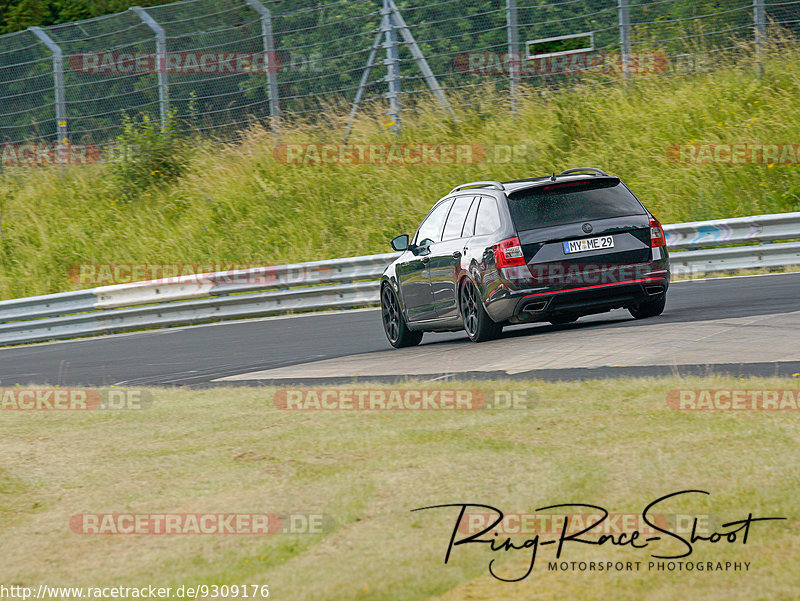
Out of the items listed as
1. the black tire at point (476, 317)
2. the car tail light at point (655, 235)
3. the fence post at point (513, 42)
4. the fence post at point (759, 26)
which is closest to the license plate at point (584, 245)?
the car tail light at point (655, 235)

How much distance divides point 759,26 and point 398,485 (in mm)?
19748

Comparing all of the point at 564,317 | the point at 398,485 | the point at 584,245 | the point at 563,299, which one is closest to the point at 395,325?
the point at 564,317

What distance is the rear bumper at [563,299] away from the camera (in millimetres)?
11375

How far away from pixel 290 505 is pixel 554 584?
1.63m

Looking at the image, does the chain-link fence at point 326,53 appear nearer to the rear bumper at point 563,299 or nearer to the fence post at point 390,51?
the fence post at point 390,51

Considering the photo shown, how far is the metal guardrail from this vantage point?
17688 mm

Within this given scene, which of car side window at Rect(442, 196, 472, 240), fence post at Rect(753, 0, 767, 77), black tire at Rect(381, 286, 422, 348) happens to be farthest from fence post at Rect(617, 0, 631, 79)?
car side window at Rect(442, 196, 472, 240)

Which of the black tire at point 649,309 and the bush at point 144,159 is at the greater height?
the bush at point 144,159

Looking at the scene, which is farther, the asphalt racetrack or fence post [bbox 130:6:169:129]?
fence post [bbox 130:6:169:129]

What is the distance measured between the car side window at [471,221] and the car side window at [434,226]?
537mm

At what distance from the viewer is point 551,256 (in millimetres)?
11414

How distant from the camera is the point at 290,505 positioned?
5.69 m

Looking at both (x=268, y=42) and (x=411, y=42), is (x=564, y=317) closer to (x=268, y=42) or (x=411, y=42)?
(x=411, y=42)

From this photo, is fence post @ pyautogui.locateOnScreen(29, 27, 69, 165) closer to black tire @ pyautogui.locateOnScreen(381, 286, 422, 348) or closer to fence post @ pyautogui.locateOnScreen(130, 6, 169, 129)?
fence post @ pyautogui.locateOnScreen(130, 6, 169, 129)
